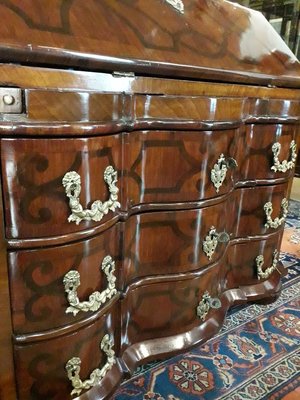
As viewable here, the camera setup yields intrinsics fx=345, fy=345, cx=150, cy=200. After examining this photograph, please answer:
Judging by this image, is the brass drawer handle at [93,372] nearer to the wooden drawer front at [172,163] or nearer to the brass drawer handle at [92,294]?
the brass drawer handle at [92,294]

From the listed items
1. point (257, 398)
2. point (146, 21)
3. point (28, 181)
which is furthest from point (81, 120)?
point (257, 398)

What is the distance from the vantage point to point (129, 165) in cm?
85

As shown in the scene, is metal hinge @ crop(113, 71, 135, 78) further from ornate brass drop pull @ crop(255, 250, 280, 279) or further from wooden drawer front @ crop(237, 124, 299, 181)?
ornate brass drop pull @ crop(255, 250, 280, 279)

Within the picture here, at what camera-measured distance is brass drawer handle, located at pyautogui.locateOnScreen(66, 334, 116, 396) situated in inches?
32.3

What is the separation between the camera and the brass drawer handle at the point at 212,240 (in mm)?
1070

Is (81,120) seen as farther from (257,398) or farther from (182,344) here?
(257,398)

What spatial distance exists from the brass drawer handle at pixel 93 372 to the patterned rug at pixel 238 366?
0.66 ft

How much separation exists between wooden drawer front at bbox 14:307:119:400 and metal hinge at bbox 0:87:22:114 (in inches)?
19.3

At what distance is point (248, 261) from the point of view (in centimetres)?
139

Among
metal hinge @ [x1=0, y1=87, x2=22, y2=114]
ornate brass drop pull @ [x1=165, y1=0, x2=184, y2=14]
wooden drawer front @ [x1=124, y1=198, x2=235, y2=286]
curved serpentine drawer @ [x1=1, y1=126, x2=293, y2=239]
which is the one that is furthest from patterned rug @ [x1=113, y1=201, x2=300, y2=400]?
ornate brass drop pull @ [x1=165, y1=0, x2=184, y2=14]

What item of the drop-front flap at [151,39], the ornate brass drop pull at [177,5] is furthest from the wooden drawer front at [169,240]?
the ornate brass drop pull at [177,5]

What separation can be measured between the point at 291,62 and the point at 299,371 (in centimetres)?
112

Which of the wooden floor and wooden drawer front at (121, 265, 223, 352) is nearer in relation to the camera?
wooden drawer front at (121, 265, 223, 352)

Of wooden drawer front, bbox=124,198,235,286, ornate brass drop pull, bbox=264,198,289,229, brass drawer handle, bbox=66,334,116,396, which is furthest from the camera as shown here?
ornate brass drop pull, bbox=264,198,289,229
